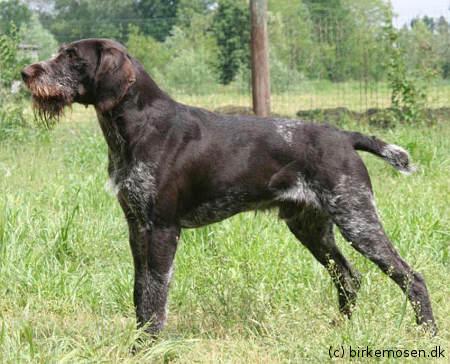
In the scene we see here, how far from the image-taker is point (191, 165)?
4.75 meters

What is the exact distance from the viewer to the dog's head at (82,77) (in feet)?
15.2

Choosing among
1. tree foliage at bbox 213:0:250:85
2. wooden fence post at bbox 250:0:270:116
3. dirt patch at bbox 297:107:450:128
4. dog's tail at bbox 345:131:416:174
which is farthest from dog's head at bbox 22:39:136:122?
tree foliage at bbox 213:0:250:85

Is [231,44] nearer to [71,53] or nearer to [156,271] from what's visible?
[71,53]

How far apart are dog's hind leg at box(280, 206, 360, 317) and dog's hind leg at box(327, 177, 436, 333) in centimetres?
26

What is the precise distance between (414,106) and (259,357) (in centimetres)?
748

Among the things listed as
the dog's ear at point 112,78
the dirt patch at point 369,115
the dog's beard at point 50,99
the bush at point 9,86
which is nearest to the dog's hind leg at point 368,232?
the dog's ear at point 112,78

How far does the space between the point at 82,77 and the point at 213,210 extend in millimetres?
1178

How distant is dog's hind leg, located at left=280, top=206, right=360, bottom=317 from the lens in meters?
5.14

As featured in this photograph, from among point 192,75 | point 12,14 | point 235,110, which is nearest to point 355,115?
point 235,110

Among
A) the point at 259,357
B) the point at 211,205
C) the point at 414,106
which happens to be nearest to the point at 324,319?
the point at 259,357

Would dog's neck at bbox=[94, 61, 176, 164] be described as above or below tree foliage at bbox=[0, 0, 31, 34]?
below

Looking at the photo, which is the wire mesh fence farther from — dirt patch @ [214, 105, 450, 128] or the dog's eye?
the dog's eye

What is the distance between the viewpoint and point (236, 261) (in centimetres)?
570

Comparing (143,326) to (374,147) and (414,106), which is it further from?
(414,106)
